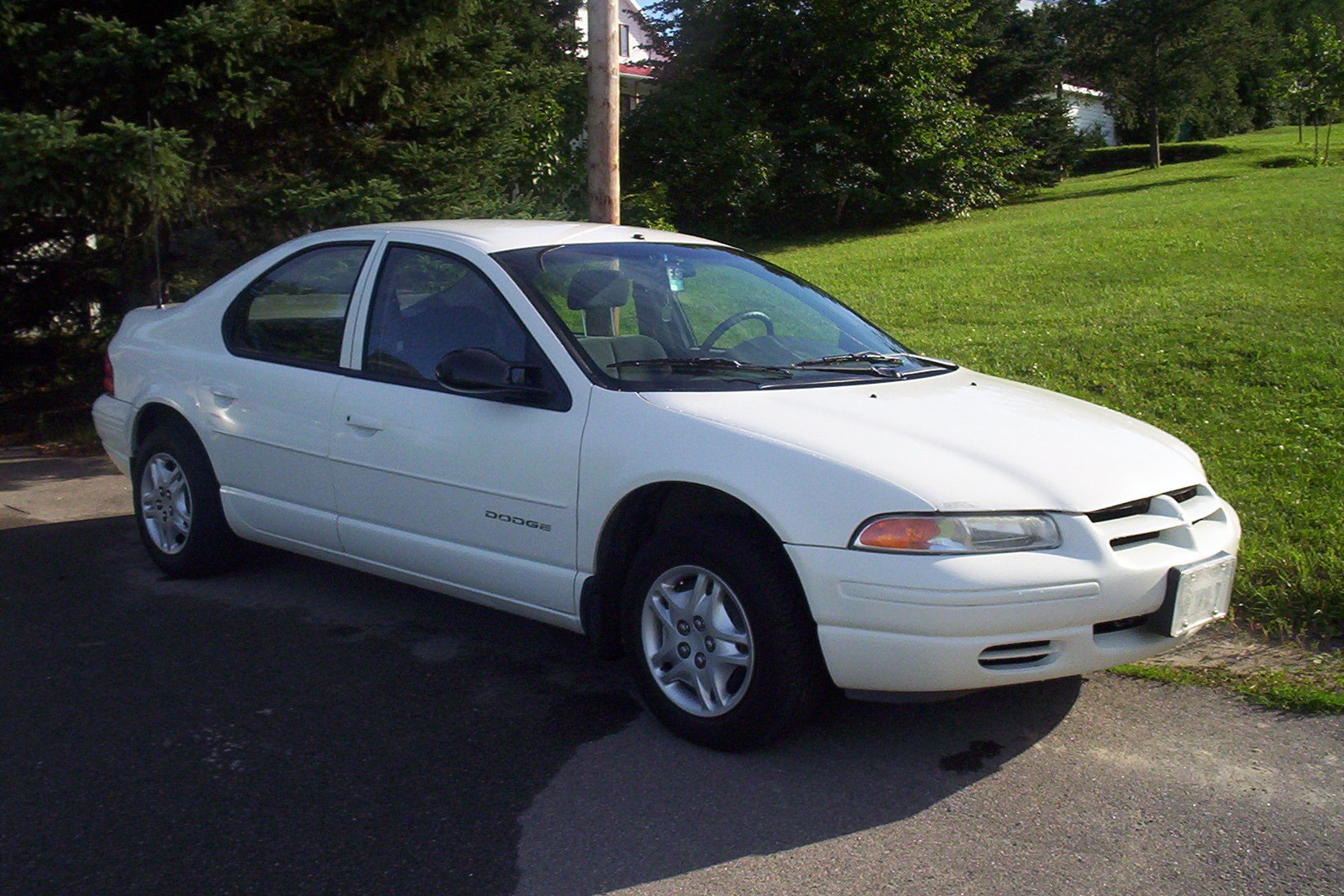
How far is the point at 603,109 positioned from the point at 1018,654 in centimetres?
554

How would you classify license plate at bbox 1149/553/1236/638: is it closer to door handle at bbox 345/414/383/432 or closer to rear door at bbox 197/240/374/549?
door handle at bbox 345/414/383/432

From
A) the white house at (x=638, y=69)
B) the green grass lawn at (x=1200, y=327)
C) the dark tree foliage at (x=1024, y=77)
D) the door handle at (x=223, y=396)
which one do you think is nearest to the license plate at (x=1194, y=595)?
the green grass lawn at (x=1200, y=327)

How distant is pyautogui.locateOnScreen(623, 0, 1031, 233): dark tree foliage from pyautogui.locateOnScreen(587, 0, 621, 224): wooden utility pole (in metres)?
18.9

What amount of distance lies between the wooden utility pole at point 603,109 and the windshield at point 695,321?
9.70 feet

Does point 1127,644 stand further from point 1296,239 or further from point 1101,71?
point 1101,71

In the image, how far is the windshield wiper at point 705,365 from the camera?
441 cm

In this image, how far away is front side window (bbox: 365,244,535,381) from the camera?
15.3 ft

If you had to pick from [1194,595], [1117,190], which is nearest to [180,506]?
[1194,595]

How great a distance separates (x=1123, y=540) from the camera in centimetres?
377

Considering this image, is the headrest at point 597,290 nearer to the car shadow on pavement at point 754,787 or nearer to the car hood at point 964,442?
the car hood at point 964,442

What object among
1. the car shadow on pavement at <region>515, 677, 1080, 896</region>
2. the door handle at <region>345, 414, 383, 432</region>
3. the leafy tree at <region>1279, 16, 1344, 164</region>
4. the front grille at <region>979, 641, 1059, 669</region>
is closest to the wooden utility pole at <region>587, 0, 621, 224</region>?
the door handle at <region>345, 414, 383, 432</region>

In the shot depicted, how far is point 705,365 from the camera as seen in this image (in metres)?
4.45

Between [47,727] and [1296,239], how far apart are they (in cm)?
1503

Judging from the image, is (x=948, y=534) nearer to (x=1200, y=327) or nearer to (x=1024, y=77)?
(x=1200, y=327)
